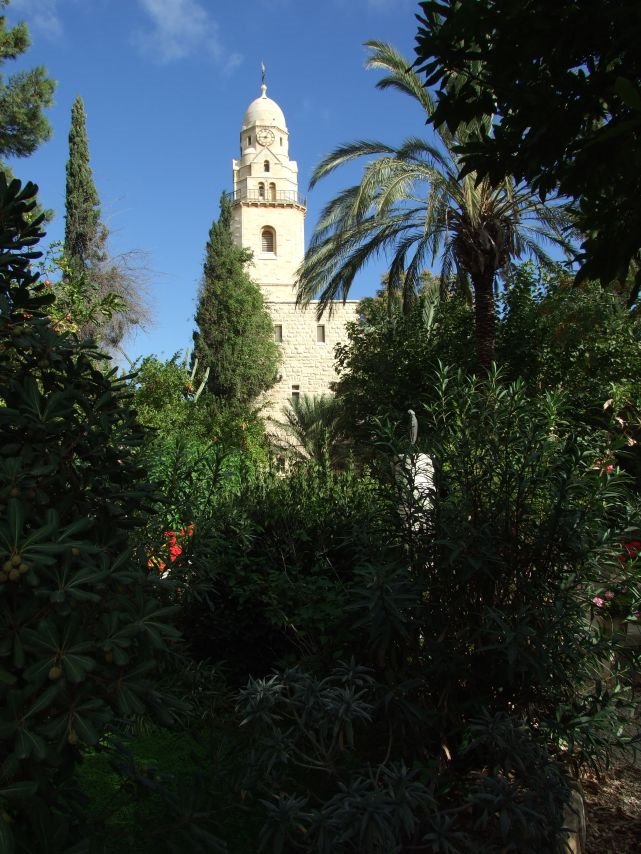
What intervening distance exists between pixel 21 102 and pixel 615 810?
18.0 metres

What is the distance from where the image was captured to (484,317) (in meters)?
13.6

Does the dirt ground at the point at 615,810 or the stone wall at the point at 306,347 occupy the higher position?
the stone wall at the point at 306,347

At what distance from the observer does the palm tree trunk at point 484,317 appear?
1350cm

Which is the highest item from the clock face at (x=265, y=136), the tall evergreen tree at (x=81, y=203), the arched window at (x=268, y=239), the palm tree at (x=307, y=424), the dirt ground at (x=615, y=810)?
the clock face at (x=265, y=136)

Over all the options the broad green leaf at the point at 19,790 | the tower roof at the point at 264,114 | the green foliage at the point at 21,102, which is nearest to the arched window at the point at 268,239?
the tower roof at the point at 264,114

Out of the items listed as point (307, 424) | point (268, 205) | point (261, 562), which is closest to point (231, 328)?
point (307, 424)

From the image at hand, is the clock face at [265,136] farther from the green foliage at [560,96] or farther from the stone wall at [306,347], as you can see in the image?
the green foliage at [560,96]

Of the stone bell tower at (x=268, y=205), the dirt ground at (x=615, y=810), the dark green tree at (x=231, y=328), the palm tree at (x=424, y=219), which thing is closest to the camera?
the dirt ground at (x=615, y=810)

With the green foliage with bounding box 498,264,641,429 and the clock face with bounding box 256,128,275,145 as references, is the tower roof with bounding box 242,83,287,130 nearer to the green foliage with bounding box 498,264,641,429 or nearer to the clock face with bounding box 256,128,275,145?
the clock face with bounding box 256,128,275,145

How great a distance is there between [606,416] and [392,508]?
30.5 feet

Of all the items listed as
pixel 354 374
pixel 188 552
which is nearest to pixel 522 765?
pixel 188 552

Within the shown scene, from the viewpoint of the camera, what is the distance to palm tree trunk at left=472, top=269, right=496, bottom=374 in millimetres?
13500

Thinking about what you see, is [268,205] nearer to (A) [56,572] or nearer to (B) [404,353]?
(B) [404,353]

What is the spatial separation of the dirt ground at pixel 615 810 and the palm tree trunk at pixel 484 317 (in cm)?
979
